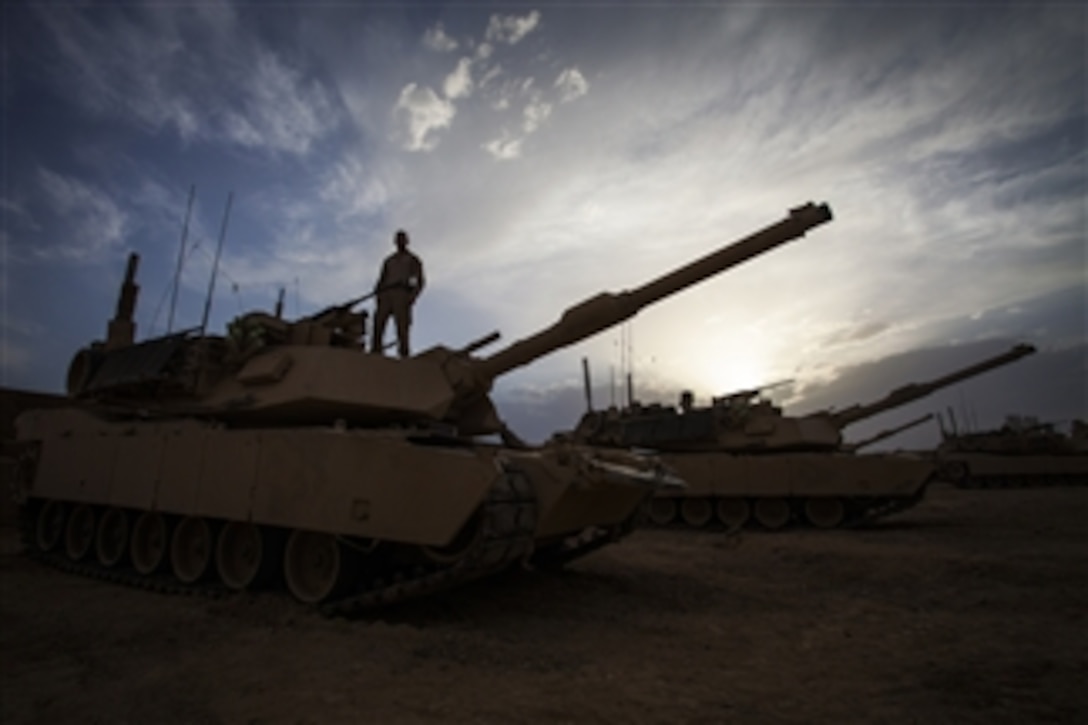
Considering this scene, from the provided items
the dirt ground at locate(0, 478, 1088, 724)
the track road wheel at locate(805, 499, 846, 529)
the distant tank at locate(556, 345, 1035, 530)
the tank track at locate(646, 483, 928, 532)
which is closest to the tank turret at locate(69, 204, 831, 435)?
the dirt ground at locate(0, 478, 1088, 724)

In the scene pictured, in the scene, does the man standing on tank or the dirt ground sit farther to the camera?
the man standing on tank

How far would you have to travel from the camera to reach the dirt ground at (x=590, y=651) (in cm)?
356

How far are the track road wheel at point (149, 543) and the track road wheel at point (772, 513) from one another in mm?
11577

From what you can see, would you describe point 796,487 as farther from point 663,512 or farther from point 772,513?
point 663,512

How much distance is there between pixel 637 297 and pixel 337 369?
3.38 meters

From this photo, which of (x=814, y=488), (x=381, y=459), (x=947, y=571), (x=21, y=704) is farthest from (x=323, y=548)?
(x=814, y=488)

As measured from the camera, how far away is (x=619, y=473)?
6.08 meters

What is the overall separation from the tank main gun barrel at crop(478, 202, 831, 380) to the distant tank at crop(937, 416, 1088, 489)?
980 inches

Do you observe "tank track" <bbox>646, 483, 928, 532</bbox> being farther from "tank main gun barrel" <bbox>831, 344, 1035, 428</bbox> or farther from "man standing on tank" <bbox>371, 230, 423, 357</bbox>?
"man standing on tank" <bbox>371, 230, 423, 357</bbox>

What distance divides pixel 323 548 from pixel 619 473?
307cm

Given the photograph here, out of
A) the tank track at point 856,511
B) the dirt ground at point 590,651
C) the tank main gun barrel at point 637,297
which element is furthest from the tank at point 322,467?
the tank track at point 856,511

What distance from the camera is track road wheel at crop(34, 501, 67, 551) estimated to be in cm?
955

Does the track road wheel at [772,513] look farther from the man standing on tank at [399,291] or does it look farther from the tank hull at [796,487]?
the man standing on tank at [399,291]

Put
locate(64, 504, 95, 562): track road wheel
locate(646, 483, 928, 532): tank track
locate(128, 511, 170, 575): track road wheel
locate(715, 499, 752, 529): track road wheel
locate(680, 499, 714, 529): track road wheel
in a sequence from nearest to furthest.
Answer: locate(128, 511, 170, 575): track road wheel → locate(64, 504, 95, 562): track road wheel → locate(646, 483, 928, 532): tank track → locate(715, 499, 752, 529): track road wheel → locate(680, 499, 714, 529): track road wheel
